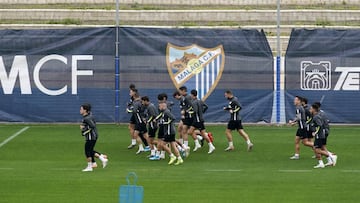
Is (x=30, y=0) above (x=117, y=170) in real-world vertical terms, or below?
above

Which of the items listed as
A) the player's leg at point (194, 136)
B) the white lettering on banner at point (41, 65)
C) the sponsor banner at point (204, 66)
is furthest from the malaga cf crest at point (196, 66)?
the player's leg at point (194, 136)

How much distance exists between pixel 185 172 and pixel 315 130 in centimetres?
364

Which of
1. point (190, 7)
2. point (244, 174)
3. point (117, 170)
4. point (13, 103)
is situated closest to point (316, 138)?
point (244, 174)

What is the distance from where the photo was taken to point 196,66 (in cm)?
3164

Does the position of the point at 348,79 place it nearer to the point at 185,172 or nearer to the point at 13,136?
the point at 185,172

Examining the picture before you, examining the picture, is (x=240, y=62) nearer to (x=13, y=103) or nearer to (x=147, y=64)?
(x=147, y=64)

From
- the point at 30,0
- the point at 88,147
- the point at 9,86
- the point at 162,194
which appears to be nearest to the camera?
the point at 162,194

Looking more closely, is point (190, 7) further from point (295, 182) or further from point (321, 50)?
point (295, 182)

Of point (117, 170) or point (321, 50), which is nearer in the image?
point (117, 170)

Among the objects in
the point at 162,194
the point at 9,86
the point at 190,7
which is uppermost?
the point at 190,7

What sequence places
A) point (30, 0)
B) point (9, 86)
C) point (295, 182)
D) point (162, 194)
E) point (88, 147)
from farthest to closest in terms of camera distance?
point (30, 0)
point (9, 86)
point (88, 147)
point (295, 182)
point (162, 194)

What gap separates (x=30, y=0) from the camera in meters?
40.2

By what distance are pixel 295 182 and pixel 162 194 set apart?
3.45m

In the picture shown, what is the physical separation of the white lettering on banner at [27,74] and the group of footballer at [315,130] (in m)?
9.83
